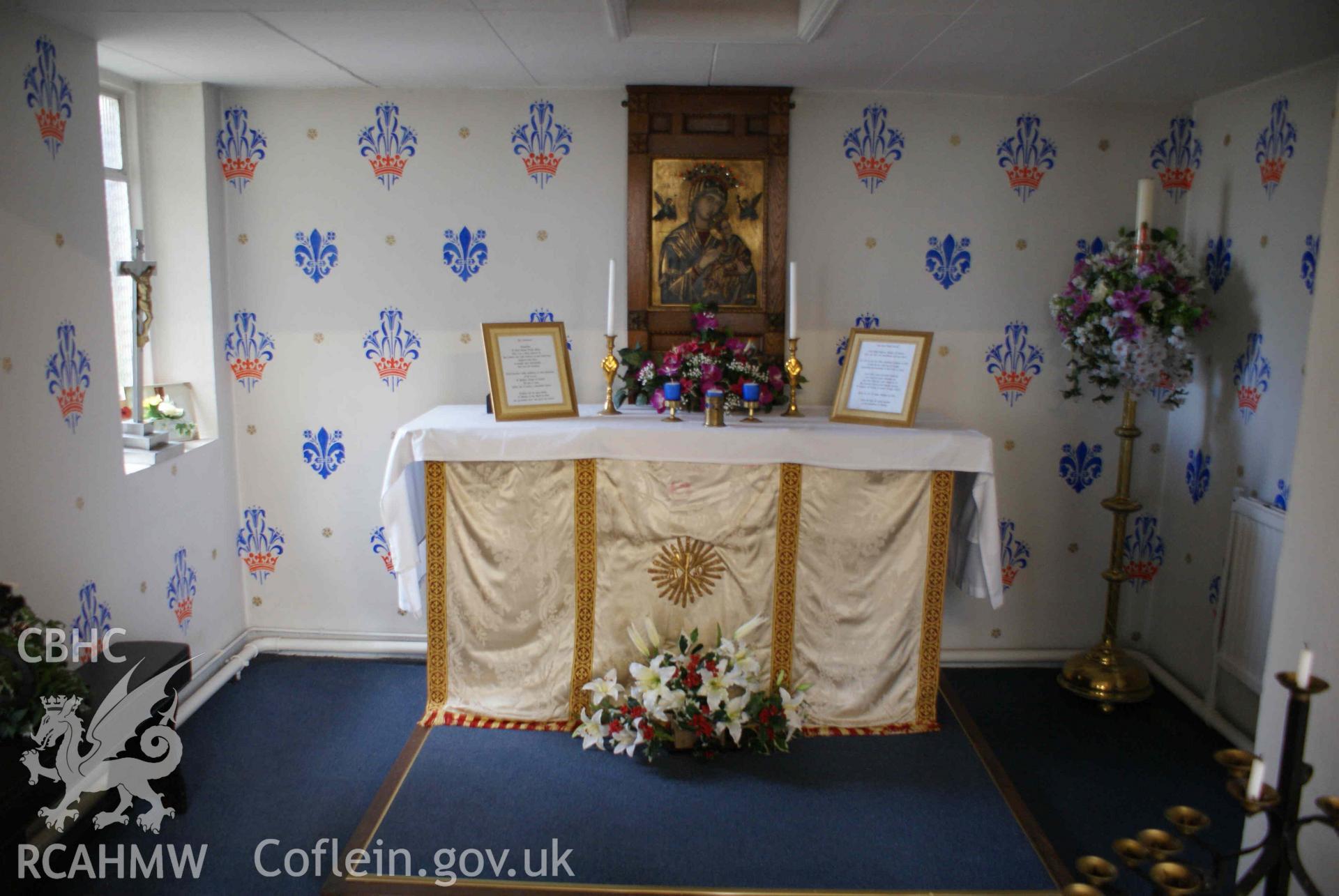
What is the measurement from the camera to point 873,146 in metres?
3.62

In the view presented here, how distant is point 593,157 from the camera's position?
3627 millimetres

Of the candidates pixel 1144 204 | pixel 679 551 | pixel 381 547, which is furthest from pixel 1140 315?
pixel 381 547

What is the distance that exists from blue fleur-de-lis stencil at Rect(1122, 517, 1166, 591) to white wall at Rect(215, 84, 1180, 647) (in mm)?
103

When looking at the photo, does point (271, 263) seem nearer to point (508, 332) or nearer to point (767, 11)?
point (508, 332)

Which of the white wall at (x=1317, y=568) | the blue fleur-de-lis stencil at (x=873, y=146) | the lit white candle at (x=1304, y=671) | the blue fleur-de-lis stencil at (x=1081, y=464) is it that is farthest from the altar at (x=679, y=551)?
the lit white candle at (x=1304, y=671)

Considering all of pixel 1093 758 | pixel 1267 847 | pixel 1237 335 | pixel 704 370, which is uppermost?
pixel 1237 335

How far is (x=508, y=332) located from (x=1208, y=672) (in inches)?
108

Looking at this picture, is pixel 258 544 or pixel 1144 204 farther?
pixel 258 544

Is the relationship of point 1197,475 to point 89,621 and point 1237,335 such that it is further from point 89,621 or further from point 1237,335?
point 89,621

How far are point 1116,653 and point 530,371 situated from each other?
2.36 metres

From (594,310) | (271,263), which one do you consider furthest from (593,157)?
(271,263)

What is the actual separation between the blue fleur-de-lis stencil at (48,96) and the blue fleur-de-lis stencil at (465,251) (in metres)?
1.26

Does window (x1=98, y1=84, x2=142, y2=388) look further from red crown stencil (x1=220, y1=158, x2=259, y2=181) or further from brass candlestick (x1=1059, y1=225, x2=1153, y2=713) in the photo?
brass candlestick (x1=1059, y1=225, x2=1153, y2=713)

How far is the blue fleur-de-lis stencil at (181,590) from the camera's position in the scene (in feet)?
11.1
